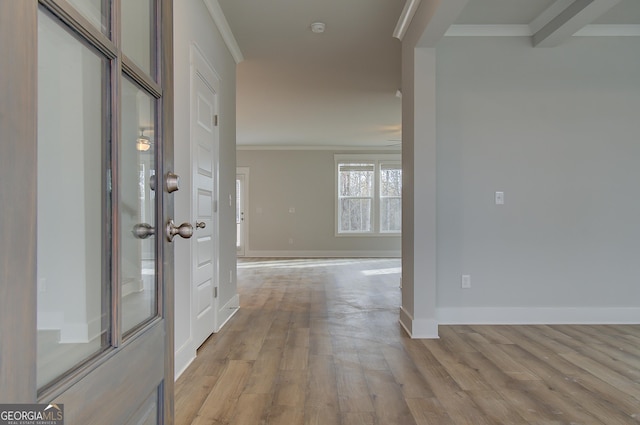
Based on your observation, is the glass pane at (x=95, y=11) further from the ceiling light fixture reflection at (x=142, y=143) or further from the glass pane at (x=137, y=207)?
the ceiling light fixture reflection at (x=142, y=143)

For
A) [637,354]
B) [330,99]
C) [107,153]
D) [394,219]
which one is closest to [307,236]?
[394,219]

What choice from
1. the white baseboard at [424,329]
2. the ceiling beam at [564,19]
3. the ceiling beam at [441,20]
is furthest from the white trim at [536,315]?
the ceiling beam at [564,19]

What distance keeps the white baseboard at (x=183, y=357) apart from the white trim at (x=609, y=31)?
3.93 m

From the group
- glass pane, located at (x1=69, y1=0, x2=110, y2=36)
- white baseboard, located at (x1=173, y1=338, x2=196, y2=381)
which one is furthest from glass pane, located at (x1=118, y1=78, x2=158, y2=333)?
white baseboard, located at (x1=173, y1=338, x2=196, y2=381)

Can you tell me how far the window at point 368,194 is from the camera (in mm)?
9250

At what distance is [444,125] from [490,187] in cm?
67

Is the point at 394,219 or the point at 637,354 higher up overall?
the point at 394,219

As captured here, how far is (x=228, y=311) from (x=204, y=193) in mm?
1284

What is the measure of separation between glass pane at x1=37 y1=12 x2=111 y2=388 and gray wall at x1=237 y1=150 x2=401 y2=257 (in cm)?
849
